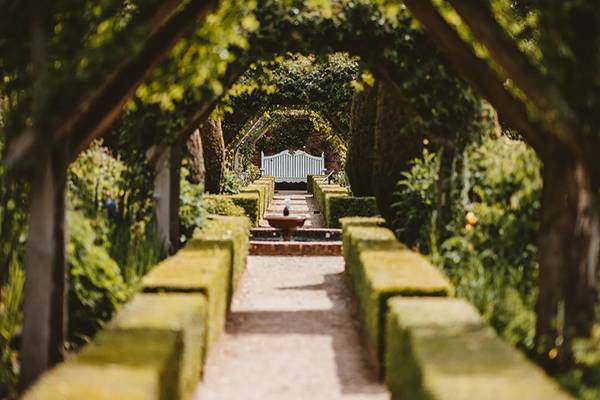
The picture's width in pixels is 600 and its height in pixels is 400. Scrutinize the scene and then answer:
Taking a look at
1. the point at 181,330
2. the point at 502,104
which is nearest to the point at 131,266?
the point at 181,330

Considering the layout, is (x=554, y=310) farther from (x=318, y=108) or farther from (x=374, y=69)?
(x=318, y=108)

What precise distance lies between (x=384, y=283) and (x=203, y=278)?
1.33 m

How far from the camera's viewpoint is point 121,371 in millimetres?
3934

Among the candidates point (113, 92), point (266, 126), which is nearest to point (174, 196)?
point (113, 92)

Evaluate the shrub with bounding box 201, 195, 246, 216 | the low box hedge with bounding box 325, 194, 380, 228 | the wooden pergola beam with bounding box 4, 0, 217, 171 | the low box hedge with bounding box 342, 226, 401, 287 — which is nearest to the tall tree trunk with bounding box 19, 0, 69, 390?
the wooden pergola beam with bounding box 4, 0, 217, 171

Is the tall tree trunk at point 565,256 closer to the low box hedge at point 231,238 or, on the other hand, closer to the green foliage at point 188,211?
the low box hedge at point 231,238

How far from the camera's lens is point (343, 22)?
1005 centimetres

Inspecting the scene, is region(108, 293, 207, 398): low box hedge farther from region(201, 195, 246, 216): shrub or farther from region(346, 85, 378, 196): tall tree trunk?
region(346, 85, 378, 196): tall tree trunk

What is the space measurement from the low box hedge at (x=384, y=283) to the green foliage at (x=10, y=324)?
243 centimetres

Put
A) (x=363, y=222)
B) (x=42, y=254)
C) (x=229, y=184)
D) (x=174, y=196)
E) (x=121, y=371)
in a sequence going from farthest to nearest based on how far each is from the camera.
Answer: (x=229, y=184) < (x=363, y=222) < (x=174, y=196) < (x=42, y=254) < (x=121, y=371)

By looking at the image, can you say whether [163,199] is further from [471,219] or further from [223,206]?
[223,206]

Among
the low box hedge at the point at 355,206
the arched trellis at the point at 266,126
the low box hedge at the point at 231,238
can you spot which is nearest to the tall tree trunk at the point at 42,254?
the low box hedge at the point at 231,238

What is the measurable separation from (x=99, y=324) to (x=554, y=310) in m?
3.19

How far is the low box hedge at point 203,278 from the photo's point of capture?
6371 mm
